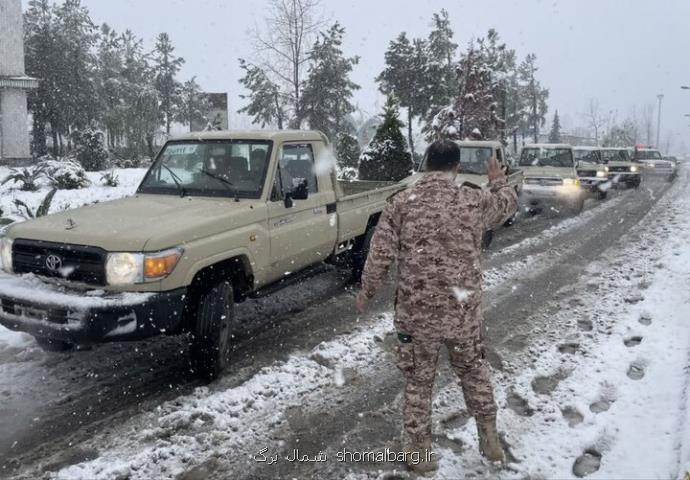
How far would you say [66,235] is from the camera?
4520 mm

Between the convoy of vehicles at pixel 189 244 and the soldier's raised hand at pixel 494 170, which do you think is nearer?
the soldier's raised hand at pixel 494 170

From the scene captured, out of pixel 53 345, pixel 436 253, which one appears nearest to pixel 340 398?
pixel 436 253

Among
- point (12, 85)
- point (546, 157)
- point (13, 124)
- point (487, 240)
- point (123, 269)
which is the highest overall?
point (12, 85)

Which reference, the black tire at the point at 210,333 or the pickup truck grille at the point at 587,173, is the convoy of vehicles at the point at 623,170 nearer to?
the pickup truck grille at the point at 587,173

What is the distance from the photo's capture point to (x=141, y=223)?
4.71 metres

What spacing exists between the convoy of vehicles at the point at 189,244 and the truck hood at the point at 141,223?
10 mm

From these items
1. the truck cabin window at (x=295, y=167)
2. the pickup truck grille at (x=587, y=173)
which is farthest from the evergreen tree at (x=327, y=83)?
the truck cabin window at (x=295, y=167)

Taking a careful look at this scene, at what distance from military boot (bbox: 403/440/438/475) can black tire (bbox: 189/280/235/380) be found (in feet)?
6.34

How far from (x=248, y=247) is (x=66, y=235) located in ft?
4.81

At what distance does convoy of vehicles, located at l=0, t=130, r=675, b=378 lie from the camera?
171 inches

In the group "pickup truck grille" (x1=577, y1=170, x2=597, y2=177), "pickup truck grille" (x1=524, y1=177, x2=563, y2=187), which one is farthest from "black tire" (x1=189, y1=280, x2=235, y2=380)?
"pickup truck grille" (x1=577, y1=170, x2=597, y2=177)

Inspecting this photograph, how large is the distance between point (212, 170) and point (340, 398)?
262 cm

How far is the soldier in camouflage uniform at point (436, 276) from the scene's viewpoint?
3.42 metres

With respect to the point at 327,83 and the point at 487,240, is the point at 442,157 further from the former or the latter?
the point at 327,83
